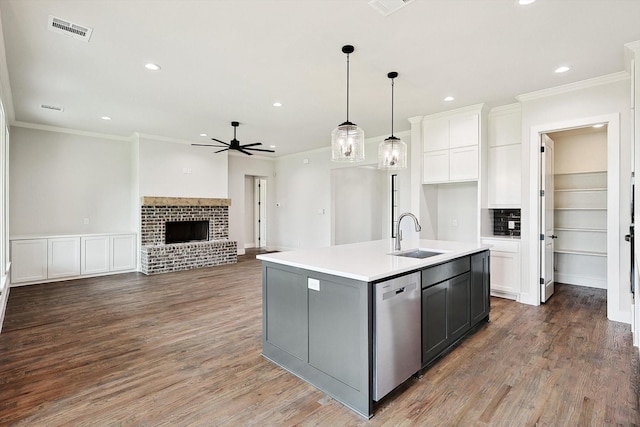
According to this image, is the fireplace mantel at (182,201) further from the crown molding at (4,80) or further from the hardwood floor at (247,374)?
the hardwood floor at (247,374)

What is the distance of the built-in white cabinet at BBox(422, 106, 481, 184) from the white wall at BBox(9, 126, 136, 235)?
234 inches

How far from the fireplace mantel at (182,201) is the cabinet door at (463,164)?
503 centimetres

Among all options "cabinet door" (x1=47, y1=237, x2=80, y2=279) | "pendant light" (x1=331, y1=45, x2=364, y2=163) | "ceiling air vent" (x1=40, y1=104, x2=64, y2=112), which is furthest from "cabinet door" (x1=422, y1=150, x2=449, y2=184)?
"cabinet door" (x1=47, y1=237, x2=80, y2=279)

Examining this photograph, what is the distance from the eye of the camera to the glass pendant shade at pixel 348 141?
3.02 metres

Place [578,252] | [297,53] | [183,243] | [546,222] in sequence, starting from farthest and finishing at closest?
[183,243] → [578,252] → [546,222] → [297,53]

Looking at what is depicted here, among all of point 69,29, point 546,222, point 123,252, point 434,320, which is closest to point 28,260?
point 123,252

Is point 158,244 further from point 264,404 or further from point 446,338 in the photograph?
point 446,338

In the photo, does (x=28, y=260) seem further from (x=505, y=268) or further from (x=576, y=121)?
(x=576, y=121)

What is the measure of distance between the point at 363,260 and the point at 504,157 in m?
3.40

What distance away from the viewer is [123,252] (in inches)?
251

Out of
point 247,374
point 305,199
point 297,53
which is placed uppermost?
point 297,53

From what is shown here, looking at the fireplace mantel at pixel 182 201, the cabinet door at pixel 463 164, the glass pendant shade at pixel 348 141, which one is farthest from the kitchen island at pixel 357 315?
the fireplace mantel at pixel 182 201

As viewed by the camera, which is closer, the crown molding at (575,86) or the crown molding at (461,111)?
the crown molding at (575,86)

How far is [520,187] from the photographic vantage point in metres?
4.48
